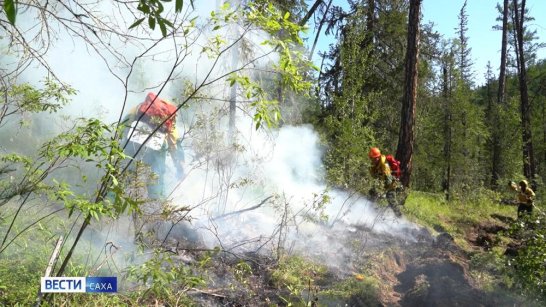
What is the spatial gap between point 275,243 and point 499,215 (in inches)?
393

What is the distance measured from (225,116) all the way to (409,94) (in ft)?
18.0

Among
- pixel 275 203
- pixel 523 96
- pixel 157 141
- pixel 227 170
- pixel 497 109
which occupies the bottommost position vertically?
pixel 275 203

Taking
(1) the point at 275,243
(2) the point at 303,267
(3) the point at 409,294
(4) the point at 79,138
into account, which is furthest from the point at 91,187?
(3) the point at 409,294

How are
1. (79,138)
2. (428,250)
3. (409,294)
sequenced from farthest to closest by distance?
(428,250)
(409,294)
(79,138)

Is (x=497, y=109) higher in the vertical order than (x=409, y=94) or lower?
higher

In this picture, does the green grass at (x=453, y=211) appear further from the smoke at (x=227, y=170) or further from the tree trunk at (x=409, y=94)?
the smoke at (x=227, y=170)

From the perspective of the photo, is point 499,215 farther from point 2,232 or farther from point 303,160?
point 2,232

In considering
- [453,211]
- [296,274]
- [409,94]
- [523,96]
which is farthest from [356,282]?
[523,96]

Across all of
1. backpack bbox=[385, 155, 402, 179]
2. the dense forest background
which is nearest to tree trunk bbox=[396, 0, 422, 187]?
the dense forest background

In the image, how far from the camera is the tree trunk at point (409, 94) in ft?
32.6

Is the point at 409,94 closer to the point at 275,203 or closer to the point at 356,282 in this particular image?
the point at 275,203

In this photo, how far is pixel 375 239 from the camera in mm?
7914

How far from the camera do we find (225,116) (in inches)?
252

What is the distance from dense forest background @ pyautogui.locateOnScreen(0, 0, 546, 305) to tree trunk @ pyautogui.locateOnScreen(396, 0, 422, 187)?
32 mm
